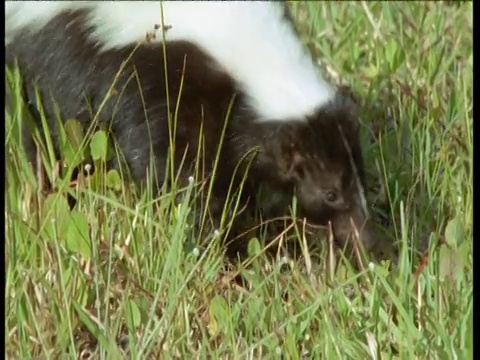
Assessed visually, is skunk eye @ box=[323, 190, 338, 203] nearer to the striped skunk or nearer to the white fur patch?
the striped skunk

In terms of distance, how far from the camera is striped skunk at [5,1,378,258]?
285 cm

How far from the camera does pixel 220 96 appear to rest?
9.69ft

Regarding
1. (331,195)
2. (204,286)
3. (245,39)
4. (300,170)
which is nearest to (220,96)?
(245,39)

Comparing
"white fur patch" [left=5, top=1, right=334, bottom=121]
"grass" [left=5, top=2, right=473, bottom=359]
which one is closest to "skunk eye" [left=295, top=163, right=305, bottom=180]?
"white fur patch" [left=5, top=1, right=334, bottom=121]

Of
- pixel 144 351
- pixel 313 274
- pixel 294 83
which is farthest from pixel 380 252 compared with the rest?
pixel 144 351

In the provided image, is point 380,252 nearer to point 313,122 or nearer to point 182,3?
point 313,122

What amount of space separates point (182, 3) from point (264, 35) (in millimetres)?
252

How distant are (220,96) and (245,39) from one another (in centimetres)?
16

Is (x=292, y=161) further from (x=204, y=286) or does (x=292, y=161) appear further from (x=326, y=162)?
(x=204, y=286)

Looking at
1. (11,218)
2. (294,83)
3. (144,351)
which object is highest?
(294,83)

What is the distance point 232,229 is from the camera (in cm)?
297

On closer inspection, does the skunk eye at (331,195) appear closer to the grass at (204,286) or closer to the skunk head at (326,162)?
the skunk head at (326,162)

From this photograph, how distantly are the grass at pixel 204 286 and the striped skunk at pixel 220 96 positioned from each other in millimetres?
170

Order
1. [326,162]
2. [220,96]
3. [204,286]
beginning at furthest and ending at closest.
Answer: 1. [220,96]
2. [326,162]
3. [204,286]
